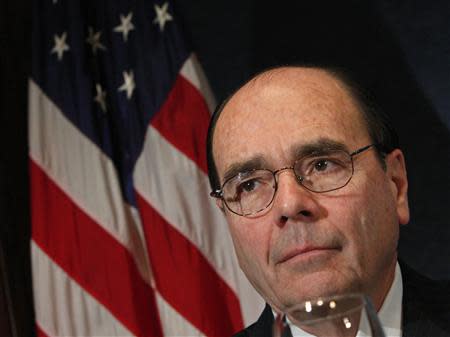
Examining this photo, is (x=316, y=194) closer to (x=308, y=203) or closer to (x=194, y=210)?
(x=308, y=203)

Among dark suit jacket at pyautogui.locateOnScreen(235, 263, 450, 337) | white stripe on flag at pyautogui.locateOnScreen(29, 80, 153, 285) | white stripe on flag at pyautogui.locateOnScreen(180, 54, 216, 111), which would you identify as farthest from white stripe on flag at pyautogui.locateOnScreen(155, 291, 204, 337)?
dark suit jacket at pyautogui.locateOnScreen(235, 263, 450, 337)

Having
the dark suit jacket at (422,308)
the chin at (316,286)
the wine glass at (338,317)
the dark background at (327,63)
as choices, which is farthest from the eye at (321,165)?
the dark background at (327,63)

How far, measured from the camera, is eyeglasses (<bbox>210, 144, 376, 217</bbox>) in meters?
1.34

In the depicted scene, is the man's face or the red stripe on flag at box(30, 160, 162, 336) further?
the red stripe on flag at box(30, 160, 162, 336)

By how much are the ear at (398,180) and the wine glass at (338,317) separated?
27.5 inches

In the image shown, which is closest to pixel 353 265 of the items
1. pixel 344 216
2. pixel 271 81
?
pixel 344 216

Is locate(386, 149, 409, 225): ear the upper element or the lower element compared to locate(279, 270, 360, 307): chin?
upper

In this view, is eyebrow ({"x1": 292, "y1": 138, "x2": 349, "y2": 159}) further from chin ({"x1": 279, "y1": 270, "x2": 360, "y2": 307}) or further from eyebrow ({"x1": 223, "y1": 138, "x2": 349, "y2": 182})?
chin ({"x1": 279, "y1": 270, "x2": 360, "y2": 307})

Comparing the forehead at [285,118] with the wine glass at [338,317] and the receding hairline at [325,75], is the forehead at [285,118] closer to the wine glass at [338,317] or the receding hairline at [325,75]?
the receding hairline at [325,75]

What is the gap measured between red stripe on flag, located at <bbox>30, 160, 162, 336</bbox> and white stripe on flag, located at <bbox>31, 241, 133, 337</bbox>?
0.09ft

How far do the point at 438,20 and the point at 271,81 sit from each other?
116 centimetres

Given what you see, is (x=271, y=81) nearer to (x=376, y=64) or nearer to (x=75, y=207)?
(x=376, y=64)

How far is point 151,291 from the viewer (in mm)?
2643

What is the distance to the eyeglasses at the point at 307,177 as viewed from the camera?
1.34m
